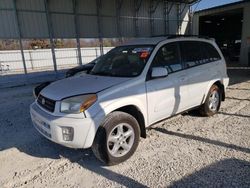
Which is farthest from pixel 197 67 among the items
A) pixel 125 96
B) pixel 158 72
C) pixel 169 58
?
pixel 125 96

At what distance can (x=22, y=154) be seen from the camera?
12.7ft

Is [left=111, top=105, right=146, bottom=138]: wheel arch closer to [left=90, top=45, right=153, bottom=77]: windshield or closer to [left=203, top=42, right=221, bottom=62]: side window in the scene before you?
[left=90, top=45, right=153, bottom=77]: windshield

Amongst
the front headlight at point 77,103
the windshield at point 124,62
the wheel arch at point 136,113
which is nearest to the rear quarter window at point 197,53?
the windshield at point 124,62

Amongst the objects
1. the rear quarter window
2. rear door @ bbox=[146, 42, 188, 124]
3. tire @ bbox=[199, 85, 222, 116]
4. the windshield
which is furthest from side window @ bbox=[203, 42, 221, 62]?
the windshield

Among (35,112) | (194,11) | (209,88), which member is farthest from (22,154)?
(194,11)

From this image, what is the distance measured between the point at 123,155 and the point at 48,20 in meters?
11.5

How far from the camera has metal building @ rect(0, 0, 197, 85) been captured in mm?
11977

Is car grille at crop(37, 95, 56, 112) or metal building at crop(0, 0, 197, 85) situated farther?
metal building at crop(0, 0, 197, 85)

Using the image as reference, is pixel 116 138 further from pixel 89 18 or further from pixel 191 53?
pixel 89 18

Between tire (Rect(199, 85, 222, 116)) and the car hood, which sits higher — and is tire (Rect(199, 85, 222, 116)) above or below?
below

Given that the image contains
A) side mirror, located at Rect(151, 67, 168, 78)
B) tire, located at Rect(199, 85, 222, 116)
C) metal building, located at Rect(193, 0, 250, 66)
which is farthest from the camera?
metal building, located at Rect(193, 0, 250, 66)

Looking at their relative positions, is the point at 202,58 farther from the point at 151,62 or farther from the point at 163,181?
the point at 163,181

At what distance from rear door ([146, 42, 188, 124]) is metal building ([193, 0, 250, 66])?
45.9ft

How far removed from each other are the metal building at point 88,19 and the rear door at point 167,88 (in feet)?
33.3
